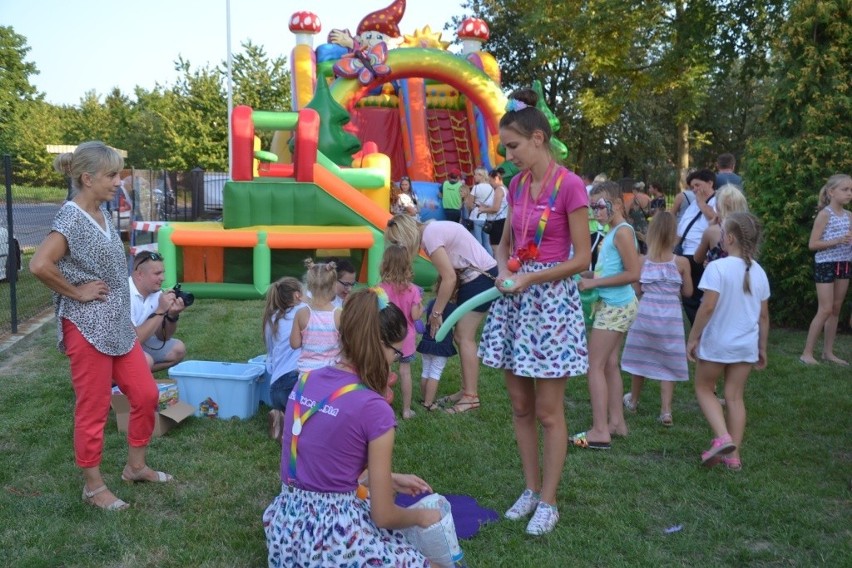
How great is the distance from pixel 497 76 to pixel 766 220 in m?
9.08

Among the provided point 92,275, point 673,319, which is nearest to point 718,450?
point 673,319

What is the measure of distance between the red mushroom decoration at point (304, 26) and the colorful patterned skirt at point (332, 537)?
15166 millimetres

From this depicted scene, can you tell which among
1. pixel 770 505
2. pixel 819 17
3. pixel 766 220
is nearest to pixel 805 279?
pixel 766 220

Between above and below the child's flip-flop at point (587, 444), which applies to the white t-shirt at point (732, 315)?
above

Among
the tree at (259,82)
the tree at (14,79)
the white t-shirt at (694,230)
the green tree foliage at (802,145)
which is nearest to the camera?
the white t-shirt at (694,230)

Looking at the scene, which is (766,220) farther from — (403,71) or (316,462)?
(403,71)

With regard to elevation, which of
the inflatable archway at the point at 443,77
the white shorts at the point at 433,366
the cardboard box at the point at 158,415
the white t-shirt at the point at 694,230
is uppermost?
the inflatable archway at the point at 443,77

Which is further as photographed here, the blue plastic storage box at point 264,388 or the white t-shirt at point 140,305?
the blue plastic storage box at point 264,388

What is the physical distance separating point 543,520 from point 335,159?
8.92 metres

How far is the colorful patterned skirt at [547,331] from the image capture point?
356 centimetres

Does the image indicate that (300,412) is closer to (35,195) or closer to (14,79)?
(35,195)

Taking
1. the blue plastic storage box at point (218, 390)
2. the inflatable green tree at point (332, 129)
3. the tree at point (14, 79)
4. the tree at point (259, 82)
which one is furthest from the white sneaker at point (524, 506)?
the tree at point (14, 79)

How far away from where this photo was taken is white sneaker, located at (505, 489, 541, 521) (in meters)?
3.84

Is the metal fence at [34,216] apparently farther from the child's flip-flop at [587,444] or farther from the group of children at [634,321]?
the child's flip-flop at [587,444]
